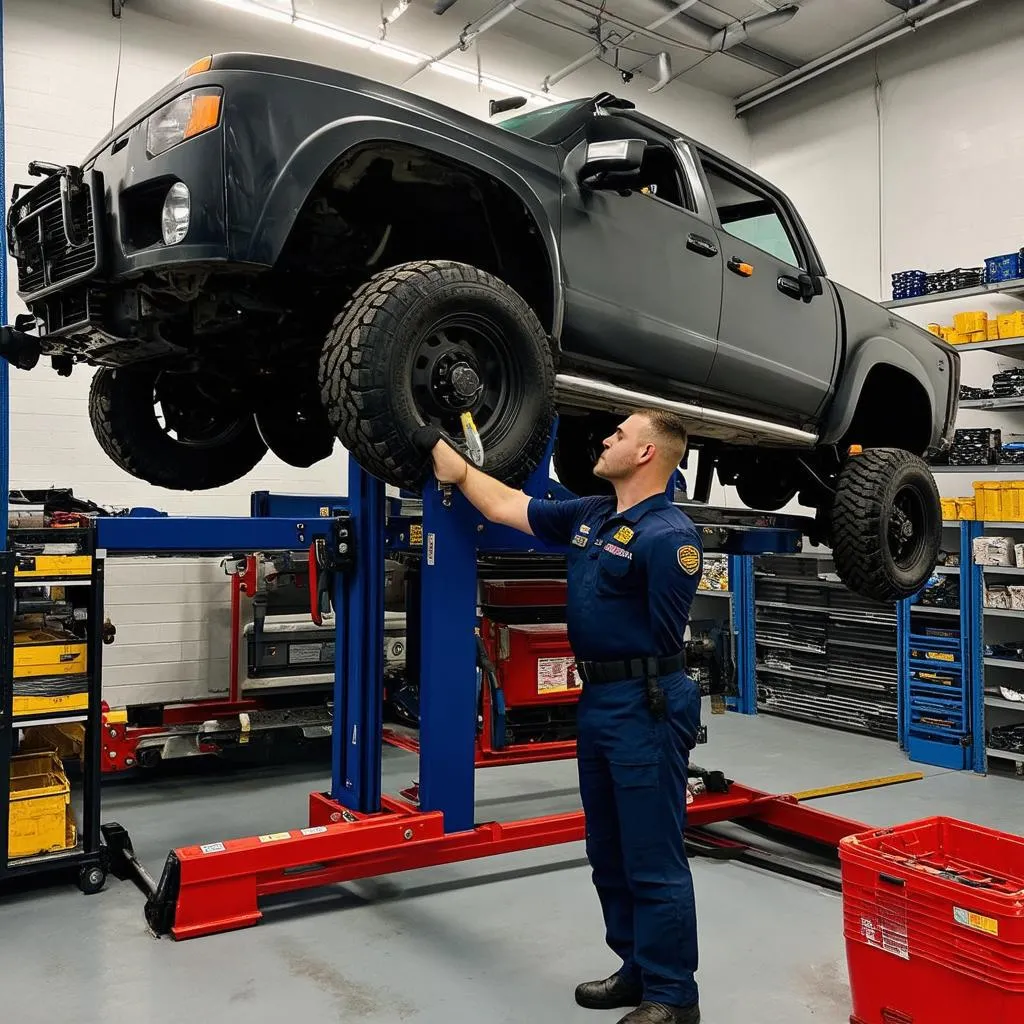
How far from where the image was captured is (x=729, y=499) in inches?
391

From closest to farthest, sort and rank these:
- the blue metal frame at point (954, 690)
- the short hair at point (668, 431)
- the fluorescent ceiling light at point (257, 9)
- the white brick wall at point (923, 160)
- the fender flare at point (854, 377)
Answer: the short hair at point (668, 431), the fender flare at point (854, 377), the blue metal frame at point (954, 690), the fluorescent ceiling light at point (257, 9), the white brick wall at point (923, 160)

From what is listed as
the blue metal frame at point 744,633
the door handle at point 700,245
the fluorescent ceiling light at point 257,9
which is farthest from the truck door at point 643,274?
the blue metal frame at point 744,633

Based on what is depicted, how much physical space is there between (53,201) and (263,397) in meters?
1.26

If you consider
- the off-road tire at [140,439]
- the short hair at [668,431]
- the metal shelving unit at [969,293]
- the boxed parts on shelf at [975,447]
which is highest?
the metal shelving unit at [969,293]

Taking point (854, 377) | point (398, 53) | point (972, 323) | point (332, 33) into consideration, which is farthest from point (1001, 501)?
point (332, 33)

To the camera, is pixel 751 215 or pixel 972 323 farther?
pixel 972 323

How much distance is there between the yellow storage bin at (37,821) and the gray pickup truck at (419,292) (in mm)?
1243

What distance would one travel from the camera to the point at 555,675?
18.3 ft

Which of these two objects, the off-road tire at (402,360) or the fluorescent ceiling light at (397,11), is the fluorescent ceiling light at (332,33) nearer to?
the fluorescent ceiling light at (397,11)

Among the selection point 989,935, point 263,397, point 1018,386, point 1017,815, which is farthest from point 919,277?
point 989,935

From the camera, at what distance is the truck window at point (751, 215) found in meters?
4.16

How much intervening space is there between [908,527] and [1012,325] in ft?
9.30

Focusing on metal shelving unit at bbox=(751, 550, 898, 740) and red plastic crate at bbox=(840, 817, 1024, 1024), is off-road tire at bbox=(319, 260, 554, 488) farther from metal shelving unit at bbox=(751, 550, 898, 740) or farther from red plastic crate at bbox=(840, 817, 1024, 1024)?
metal shelving unit at bbox=(751, 550, 898, 740)

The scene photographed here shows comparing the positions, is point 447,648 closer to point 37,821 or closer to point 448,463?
point 448,463
